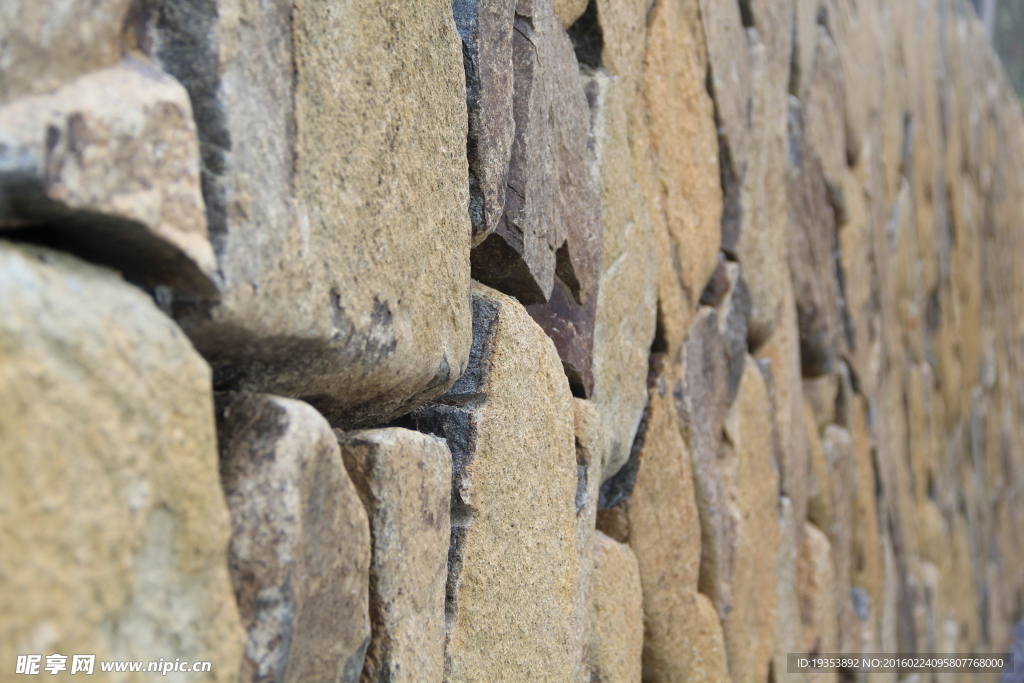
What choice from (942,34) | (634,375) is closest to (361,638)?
(634,375)

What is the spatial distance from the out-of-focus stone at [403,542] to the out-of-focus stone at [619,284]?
0.35 m

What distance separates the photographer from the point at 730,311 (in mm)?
1276

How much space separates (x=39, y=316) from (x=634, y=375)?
0.75 meters

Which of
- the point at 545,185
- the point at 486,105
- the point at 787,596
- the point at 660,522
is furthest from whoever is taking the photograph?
the point at 787,596

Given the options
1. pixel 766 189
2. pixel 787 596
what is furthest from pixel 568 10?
pixel 787 596

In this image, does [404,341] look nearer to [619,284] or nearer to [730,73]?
[619,284]

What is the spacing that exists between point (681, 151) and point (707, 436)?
1.27 ft

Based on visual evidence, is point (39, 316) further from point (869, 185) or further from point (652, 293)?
point (869, 185)

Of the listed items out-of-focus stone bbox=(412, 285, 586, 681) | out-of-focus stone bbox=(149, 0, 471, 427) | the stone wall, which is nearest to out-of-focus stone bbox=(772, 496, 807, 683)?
the stone wall

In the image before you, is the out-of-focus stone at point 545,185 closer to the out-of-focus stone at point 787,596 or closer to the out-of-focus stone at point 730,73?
the out-of-focus stone at point 730,73

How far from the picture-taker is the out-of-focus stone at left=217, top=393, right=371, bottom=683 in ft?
1.14

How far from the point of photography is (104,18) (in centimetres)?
30

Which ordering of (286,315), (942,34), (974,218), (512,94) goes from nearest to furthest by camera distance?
(286,315)
(512,94)
(942,34)
(974,218)

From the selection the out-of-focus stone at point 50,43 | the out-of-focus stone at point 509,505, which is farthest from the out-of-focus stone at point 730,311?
the out-of-focus stone at point 50,43
